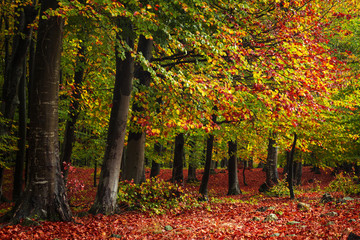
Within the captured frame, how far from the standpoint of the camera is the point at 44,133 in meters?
6.62

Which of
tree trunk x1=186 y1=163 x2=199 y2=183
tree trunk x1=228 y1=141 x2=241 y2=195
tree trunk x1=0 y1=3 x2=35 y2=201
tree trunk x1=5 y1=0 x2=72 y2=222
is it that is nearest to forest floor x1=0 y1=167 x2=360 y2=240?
tree trunk x1=5 y1=0 x2=72 y2=222

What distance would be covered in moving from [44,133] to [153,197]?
511 centimetres

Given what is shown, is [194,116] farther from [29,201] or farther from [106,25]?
[29,201]

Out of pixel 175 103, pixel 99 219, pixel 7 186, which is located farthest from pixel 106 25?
pixel 7 186

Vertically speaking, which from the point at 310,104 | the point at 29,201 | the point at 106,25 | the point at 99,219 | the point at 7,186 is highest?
the point at 106,25

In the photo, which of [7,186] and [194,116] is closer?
[194,116]

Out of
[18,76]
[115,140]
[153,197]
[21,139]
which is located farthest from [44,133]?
[21,139]

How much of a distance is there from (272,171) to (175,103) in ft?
41.3

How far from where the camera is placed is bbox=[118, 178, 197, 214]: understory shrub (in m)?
9.73

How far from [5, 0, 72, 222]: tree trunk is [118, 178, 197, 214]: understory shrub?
318 cm

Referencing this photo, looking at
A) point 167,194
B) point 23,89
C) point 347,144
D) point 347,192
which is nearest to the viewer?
point 167,194

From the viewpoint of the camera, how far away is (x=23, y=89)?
13578mm

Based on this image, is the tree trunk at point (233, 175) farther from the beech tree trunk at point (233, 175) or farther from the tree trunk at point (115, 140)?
the tree trunk at point (115, 140)

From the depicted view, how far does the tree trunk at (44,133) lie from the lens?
21.6 ft
